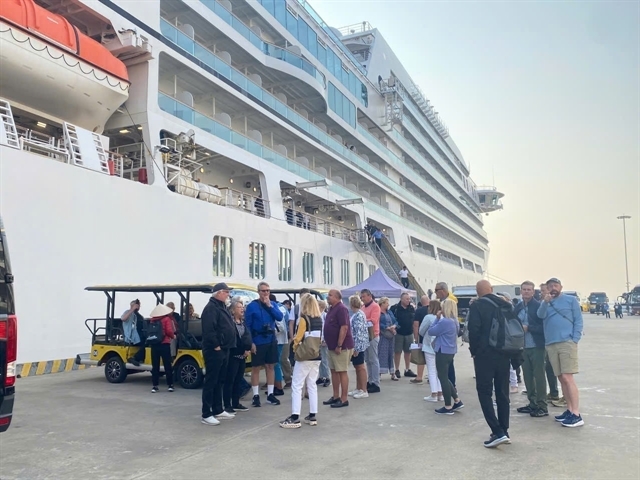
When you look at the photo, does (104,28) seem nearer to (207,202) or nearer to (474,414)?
(207,202)

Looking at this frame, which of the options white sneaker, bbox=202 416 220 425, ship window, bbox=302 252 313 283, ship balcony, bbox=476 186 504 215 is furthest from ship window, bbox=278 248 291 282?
ship balcony, bbox=476 186 504 215

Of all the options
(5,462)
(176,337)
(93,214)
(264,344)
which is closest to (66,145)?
(93,214)

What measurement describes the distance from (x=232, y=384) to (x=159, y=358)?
2.37 m

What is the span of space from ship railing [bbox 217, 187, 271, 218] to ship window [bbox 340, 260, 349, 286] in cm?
Answer: 696

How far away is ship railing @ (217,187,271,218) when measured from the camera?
18.2m

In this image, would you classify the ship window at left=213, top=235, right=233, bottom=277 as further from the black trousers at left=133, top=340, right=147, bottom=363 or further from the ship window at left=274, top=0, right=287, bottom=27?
the ship window at left=274, top=0, right=287, bottom=27

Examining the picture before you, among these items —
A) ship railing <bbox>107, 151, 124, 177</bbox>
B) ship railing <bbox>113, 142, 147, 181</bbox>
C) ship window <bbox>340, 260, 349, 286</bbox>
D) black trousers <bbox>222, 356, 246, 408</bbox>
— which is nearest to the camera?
black trousers <bbox>222, 356, 246, 408</bbox>

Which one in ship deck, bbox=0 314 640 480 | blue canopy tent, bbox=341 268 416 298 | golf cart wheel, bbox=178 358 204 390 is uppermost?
blue canopy tent, bbox=341 268 416 298

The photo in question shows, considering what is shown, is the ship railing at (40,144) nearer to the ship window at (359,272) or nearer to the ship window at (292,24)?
the ship window at (292,24)

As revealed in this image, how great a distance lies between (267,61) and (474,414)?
1895 centimetres

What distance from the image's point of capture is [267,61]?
21.8 metres

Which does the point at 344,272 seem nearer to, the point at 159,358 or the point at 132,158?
the point at 132,158

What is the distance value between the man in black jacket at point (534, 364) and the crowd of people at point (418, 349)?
→ 13 millimetres

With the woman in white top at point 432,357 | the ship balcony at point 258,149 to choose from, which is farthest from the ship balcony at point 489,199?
the woman in white top at point 432,357
